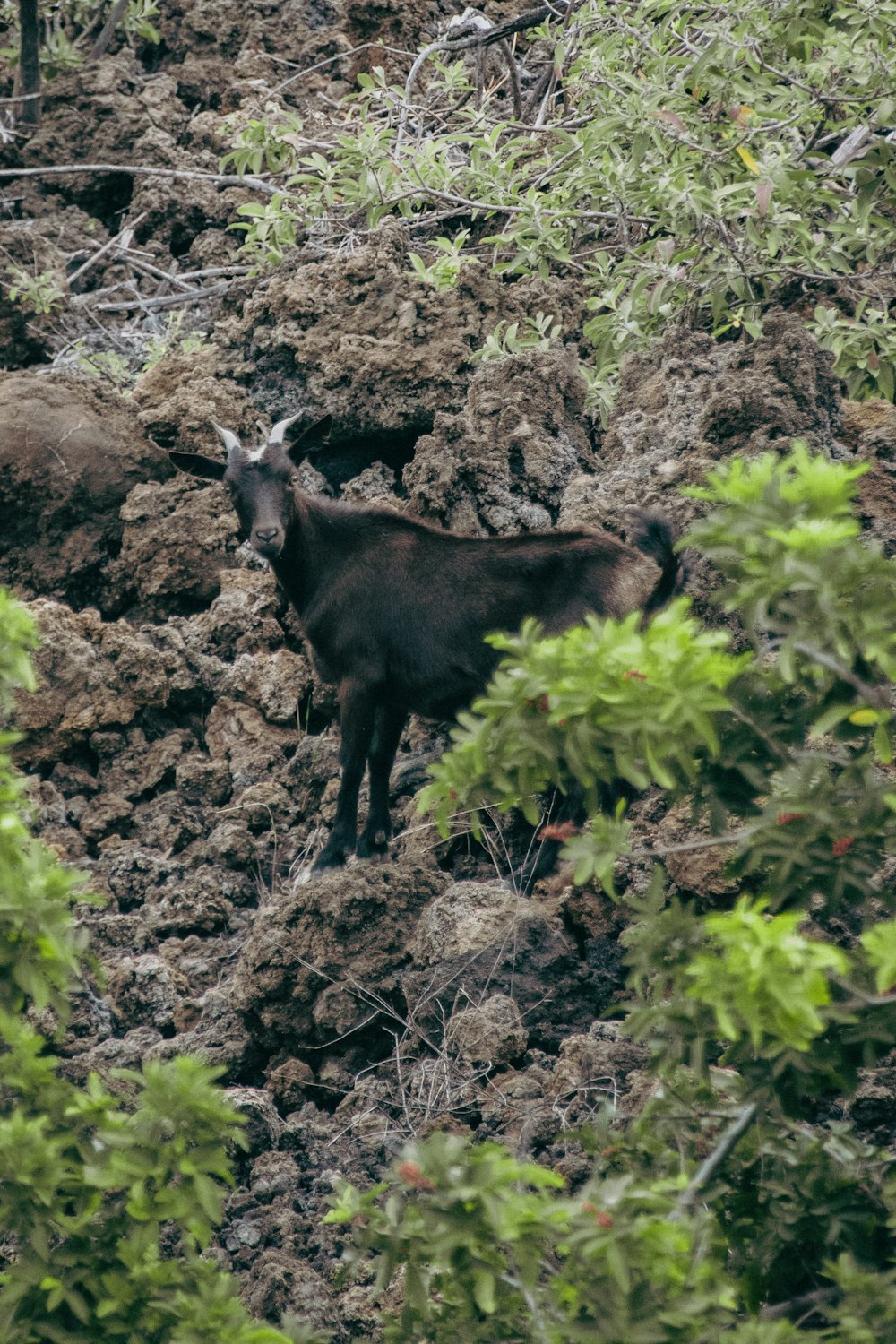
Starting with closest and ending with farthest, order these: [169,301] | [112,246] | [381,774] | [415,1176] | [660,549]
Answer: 1. [415,1176]
2. [660,549]
3. [381,774]
4. [169,301]
5. [112,246]

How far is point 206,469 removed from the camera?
302 inches

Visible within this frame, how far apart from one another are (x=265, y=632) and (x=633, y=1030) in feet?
15.2

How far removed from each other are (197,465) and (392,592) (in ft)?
3.68

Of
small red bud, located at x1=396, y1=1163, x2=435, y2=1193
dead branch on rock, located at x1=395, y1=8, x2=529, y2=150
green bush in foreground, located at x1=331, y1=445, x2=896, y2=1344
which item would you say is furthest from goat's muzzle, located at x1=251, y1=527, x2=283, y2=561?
small red bud, located at x1=396, y1=1163, x2=435, y2=1193

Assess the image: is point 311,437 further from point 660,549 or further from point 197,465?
point 660,549

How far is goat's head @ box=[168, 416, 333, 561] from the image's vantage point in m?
7.17

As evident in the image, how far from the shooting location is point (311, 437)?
7.68 m

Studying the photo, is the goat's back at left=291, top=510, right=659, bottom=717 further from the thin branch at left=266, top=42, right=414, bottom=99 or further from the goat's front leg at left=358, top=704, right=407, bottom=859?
the thin branch at left=266, top=42, right=414, bottom=99

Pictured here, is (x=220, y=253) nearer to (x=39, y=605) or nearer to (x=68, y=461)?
(x=68, y=461)

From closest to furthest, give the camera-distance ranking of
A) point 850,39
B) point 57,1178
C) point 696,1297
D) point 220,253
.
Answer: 1. point 696,1297
2. point 57,1178
3. point 850,39
4. point 220,253

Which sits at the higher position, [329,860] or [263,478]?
[263,478]

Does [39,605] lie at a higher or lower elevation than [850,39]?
lower

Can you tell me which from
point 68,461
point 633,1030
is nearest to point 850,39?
point 68,461

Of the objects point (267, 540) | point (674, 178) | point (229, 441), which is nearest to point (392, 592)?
point (267, 540)
